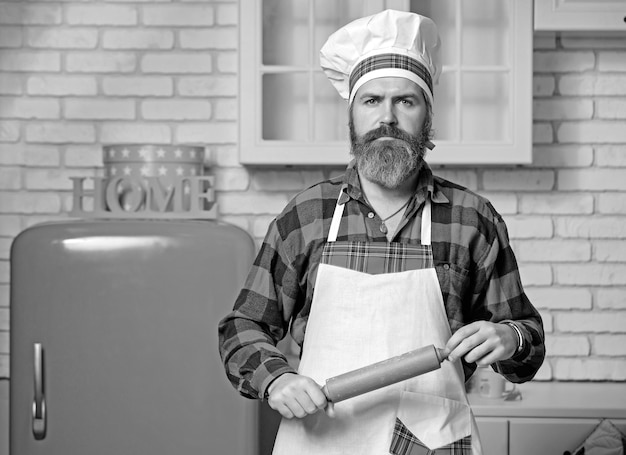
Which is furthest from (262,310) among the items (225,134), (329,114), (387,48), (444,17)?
(444,17)

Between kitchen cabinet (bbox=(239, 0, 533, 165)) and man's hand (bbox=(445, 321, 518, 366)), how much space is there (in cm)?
150

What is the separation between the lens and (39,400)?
293 cm

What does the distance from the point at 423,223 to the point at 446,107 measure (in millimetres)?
1422

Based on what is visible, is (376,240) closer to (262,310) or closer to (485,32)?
(262,310)

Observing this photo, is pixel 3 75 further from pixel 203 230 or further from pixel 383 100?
pixel 383 100

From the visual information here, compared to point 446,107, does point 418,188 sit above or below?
below

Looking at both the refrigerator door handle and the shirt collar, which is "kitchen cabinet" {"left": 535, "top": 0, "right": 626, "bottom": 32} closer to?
the shirt collar

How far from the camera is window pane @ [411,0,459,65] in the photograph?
3.35m

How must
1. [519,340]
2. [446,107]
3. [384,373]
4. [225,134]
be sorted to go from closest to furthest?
1. [384,373]
2. [519,340]
3. [446,107]
4. [225,134]

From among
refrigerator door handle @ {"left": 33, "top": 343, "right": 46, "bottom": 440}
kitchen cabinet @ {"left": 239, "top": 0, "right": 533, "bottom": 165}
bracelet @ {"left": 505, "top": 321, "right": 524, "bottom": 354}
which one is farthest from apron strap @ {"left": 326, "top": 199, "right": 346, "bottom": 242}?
refrigerator door handle @ {"left": 33, "top": 343, "right": 46, "bottom": 440}

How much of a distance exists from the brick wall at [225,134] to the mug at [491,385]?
37 centimetres

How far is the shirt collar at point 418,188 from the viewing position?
2037mm

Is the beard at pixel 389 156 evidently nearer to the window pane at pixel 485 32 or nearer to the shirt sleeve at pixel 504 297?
the shirt sleeve at pixel 504 297

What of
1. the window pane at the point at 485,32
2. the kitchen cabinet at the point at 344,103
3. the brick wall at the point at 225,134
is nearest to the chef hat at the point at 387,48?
the kitchen cabinet at the point at 344,103
